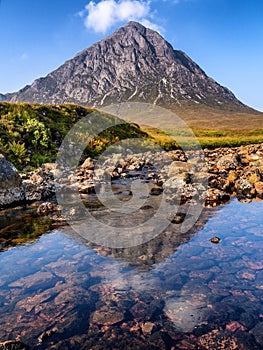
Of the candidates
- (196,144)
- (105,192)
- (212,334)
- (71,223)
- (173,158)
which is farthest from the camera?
(196,144)

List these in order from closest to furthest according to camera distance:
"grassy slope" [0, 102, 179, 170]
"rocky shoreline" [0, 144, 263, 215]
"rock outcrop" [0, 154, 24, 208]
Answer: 1. "rock outcrop" [0, 154, 24, 208]
2. "rocky shoreline" [0, 144, 263, 215]
3. "grassy slope" [0, 102, 179, 170]

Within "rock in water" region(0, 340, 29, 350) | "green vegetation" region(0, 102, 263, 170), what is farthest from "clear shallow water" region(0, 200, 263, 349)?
"green vegetation" region(0, 102, 263, 170)

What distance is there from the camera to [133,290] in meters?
8.99

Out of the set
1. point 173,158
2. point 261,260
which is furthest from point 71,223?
point 173,158

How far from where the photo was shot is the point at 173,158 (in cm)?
4450

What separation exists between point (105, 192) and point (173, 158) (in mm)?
22682

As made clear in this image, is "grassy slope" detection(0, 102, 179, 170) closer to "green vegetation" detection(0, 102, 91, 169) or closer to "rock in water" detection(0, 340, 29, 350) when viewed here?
"green vegetation" detection(0, 102, 91, 169)

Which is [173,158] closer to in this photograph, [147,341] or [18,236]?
[18,236]

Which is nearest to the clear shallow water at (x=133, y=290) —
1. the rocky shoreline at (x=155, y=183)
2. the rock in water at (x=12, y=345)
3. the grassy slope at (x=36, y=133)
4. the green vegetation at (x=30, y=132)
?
the rock in water at (x=12, y=345)

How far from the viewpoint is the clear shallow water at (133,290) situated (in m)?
7.06

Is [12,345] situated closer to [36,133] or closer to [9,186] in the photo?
[9,186]

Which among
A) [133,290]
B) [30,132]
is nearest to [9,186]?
[133,290]

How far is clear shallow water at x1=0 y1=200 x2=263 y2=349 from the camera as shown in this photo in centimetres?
706

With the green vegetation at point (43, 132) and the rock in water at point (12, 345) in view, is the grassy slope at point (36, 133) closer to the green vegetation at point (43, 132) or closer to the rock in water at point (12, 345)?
the green vegetation at point (43, 132)
